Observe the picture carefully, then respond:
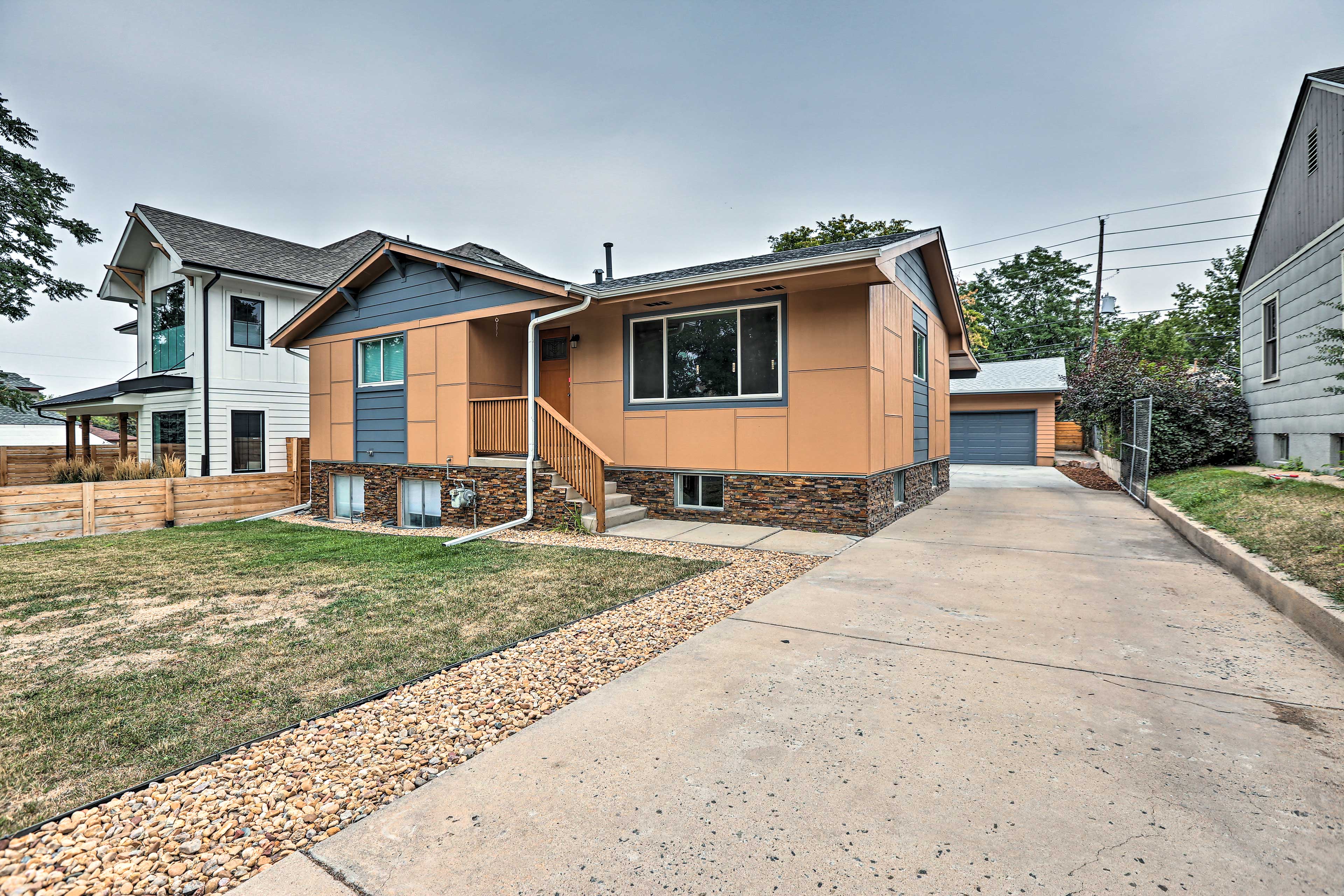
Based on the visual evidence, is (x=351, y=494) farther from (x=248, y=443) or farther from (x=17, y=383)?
(x=17, y=383)

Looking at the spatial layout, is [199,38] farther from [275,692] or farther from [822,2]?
[275,692]

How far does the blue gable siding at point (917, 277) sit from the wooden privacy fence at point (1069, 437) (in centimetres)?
1632

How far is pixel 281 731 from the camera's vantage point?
2787 millimetres

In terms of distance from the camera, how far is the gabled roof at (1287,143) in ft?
30.7

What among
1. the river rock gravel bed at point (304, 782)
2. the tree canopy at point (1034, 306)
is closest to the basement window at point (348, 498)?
the river rock gravel bed at point (304, 782)

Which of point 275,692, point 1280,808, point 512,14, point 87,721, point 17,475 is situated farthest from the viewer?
point 17,475

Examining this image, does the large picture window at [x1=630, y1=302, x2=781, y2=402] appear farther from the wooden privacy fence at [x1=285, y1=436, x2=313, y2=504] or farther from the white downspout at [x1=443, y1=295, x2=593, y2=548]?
the wooden privacy fence at [x1=285, y1=436, x2=313, y2=504]

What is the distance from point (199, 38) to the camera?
1141 cm

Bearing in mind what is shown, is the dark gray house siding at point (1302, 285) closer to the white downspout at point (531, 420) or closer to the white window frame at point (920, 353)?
the white window frame at point (920, 353)

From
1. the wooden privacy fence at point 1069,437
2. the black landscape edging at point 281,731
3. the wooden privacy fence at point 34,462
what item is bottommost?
the black landscape edging at point 281,731

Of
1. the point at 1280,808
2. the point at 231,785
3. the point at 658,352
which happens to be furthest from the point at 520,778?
the point at 658,352

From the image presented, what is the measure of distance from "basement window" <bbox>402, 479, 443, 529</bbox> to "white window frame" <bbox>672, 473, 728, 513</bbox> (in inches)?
159

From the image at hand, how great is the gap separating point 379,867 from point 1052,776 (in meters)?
2.47

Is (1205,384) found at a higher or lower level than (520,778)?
higher
